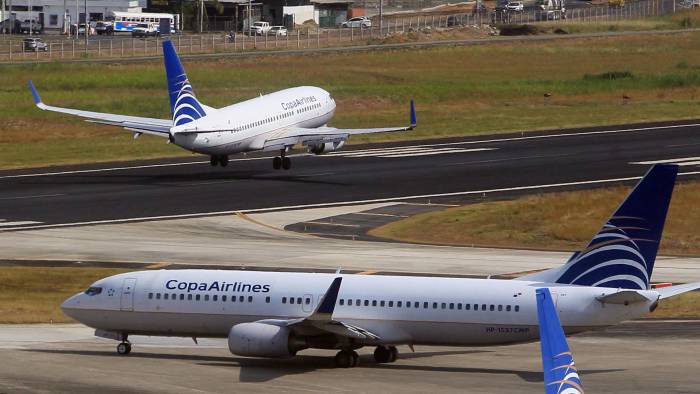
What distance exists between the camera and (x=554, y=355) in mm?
22781

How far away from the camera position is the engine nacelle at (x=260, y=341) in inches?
1933

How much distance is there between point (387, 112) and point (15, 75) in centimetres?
4369

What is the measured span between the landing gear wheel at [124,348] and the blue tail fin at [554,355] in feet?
109

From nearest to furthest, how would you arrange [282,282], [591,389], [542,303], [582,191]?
[542,303], [591,389], [282,282], [582,191]

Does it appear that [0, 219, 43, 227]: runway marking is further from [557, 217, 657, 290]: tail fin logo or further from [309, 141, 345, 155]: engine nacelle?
[557, 217, 657, 290]: tail fin logo

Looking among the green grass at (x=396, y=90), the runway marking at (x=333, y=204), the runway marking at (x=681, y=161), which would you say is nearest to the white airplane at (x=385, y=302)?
the runway marking at (x=333, y=204)

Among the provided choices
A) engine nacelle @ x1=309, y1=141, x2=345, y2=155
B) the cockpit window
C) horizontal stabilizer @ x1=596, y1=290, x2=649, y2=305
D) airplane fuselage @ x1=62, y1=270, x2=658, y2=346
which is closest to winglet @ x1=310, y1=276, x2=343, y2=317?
airplane fuselage @ x1=62, y1=270, x2=658, y2=346

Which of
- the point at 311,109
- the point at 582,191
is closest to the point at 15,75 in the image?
the point at 311,109

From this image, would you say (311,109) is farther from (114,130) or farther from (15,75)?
(15,75)

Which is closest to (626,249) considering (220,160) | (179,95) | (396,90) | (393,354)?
(393,354)

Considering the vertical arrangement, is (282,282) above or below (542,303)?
below

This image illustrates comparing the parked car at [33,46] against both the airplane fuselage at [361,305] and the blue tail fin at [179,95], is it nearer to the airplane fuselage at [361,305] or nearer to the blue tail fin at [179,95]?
the blue tail fin at [179,95]

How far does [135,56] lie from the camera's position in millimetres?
182375

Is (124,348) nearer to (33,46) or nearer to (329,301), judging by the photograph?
(329,301)
